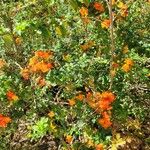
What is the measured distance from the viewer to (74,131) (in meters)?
3.75

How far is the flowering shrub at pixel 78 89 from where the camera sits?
359 centimetres

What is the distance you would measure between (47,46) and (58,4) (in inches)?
37.2

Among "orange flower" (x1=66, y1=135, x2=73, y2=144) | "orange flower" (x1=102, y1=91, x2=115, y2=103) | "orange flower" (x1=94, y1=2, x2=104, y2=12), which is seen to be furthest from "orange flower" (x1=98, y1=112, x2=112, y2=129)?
"orange flower" (x1=94, y1=2, x2=104, y2=12)

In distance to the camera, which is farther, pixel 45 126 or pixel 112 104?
pixel 112 104

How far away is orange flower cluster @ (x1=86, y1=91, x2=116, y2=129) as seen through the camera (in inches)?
136

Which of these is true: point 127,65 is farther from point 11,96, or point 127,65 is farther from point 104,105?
point 11,96

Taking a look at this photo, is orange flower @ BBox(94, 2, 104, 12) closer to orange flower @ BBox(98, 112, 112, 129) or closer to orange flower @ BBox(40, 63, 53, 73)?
orange flower @ BBox(40, 63, 53, 73)

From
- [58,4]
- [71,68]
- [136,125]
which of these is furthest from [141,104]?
[58,4]

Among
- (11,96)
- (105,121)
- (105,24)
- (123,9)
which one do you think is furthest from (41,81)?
(123,9)

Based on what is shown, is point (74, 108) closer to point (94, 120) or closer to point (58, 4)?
point (94, 120)

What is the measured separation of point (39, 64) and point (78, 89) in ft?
2.15


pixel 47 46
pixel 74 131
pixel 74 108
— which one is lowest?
pixel 74 131

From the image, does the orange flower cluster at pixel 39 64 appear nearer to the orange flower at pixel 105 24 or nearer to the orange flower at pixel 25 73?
the orange flower at pixel 25 73

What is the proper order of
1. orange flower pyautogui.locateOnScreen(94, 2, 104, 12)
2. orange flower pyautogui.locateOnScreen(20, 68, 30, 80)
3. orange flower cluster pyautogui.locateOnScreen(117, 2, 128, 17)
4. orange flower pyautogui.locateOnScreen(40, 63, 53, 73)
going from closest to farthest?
orange flower pyautogui.locateOnScreen(40, 63, 53, 73) → orange flower pyautogui.locateOnScreen(20, 68, 30, 80) → orange flower cluster pyautogui.locateOnScreen(117, 2, 128, 17) → orange flower pyautogui.locateOnScreen(94, 2, 104, 12)
